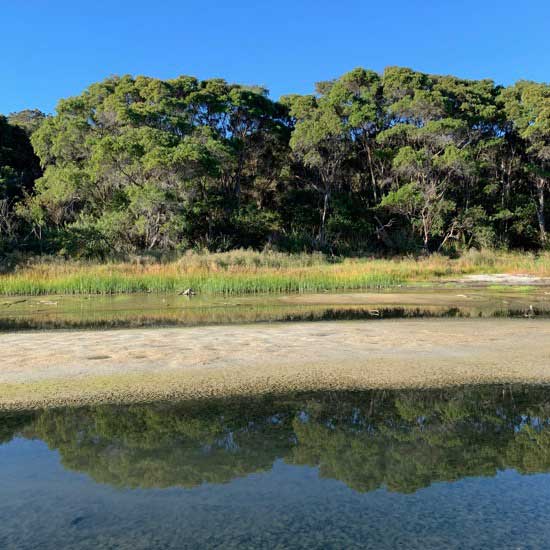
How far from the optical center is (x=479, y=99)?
3641 cm

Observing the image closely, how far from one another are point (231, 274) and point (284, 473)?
59.8 feet

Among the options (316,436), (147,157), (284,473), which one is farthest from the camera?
(147,157)

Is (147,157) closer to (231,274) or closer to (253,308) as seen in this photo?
(231,274)

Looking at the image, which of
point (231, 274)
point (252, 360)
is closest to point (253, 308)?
point (231, 274)

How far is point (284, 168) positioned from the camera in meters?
37.1

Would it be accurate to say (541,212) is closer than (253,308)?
No

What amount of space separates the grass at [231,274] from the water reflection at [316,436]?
47.5 feet

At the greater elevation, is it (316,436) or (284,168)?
(284,168)

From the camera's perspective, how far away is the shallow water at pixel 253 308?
12414 mm

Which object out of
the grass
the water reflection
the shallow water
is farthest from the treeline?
the water reflection

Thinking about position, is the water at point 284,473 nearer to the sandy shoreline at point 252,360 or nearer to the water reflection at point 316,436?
the water reflection at point 316,436

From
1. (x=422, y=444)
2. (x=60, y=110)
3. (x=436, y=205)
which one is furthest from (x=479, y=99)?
(x=422, y=444)

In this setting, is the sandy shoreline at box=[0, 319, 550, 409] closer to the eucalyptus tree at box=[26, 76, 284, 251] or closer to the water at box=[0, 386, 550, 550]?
the water at box=[0, 386, 550, 550]

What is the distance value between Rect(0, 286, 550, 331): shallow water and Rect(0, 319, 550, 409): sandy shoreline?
6.77 feet
